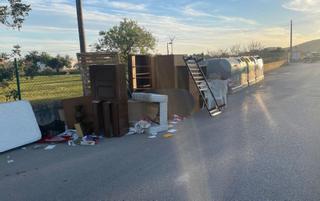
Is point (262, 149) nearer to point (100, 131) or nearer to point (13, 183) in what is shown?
point (100, 131)

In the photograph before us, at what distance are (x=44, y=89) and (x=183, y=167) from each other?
14.0 m

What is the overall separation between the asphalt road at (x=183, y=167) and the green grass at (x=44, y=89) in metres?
3.59

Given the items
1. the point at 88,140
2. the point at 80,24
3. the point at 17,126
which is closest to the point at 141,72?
the point at 80,24

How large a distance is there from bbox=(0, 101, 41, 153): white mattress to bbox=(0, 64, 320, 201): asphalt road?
27 centimetres

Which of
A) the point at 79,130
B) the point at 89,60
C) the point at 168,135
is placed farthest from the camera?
the point at 89,60

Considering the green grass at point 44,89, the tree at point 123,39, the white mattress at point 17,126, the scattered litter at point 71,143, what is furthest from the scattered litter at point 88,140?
the tree at point 123,39

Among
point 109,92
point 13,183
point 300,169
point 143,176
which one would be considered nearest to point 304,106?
point 300,169

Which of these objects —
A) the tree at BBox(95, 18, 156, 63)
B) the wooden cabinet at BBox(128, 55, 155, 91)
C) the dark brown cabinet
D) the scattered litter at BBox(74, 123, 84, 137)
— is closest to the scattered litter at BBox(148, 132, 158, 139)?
the dark brown cabinet

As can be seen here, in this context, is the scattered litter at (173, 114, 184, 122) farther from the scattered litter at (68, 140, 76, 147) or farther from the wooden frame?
the scattered litter at (68, 140, 76, 147)

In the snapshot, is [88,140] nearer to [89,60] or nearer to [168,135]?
[168,135]

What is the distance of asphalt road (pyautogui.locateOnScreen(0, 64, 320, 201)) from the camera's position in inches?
148

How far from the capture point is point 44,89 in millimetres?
16484

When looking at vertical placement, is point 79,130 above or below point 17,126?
below

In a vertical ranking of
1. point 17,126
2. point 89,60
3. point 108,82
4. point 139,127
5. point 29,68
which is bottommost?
point 139,127
